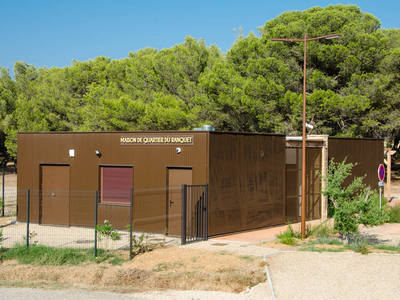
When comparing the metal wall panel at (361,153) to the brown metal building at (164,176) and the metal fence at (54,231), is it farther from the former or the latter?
the metal fence at (54,231)

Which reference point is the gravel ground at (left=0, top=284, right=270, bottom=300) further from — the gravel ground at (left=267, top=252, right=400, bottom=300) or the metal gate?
the metal gate

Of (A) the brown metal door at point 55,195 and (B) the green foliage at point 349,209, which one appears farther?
(A) the brown metal door at point 55,195

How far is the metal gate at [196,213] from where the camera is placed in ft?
50.7

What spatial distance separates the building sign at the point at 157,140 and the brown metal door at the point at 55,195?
10.6 ft

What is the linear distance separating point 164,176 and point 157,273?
6429mm

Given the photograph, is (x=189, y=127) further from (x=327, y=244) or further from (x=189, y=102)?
(x=327, y=244)

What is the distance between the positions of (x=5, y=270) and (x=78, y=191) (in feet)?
24.0

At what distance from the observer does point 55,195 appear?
63.7 ft

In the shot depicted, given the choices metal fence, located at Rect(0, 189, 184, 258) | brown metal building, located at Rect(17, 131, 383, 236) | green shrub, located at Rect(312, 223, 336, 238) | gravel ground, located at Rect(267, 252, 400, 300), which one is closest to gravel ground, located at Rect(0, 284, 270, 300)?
gravel ground, located at Rect(267, 252, 400, 300)

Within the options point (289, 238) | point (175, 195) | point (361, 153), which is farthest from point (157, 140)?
point (361, 153)

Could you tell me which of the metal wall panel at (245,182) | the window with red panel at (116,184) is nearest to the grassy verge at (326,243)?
the metal wall panel at (245,182)

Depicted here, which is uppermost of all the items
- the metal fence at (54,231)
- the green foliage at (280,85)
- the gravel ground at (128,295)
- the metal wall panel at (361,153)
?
the green foliage at (280,85)

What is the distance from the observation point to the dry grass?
10.2 meters

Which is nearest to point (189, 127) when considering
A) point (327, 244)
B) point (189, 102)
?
point (189, 102)
